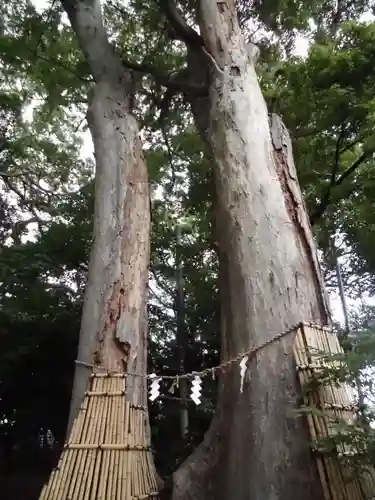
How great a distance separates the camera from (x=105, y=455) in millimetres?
2127

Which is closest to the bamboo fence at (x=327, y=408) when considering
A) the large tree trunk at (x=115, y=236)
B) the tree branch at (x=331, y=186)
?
the large tree trunk at (x=115, y=236)

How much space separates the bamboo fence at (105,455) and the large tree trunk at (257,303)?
20 centimetres

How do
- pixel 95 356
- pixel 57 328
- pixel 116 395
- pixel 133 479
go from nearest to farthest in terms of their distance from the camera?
pixel 133 479, pixel 116 395, pixel 95 356, pixel 57 328

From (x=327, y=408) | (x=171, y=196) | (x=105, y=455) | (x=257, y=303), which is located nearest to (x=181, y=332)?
(x=171, y=196)

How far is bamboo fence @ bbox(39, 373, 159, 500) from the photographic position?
203 centimetres

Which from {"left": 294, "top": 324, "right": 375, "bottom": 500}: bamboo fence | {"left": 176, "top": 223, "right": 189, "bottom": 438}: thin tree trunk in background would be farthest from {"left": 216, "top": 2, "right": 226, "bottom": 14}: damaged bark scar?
{"left": 294, "top": 324, "right": 375, "bottom": 500}: bamboo fence

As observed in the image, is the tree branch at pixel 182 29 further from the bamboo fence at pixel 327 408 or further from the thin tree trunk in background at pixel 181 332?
the bamboo fence at pixel 327 408

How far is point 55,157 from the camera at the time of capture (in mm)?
7129

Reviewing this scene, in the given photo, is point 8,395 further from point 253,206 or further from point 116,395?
point 253,206

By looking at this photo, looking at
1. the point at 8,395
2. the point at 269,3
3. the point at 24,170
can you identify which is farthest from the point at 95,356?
the point at 24,170

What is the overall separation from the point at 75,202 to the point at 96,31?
1.89 meters

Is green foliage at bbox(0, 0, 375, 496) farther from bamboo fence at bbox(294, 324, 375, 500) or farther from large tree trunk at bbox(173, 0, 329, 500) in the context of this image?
bamboo fence at bbox(294, 324, 375, 500)

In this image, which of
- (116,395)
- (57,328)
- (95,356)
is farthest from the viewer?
(57,328)

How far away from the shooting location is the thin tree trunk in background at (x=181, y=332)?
4.27m
